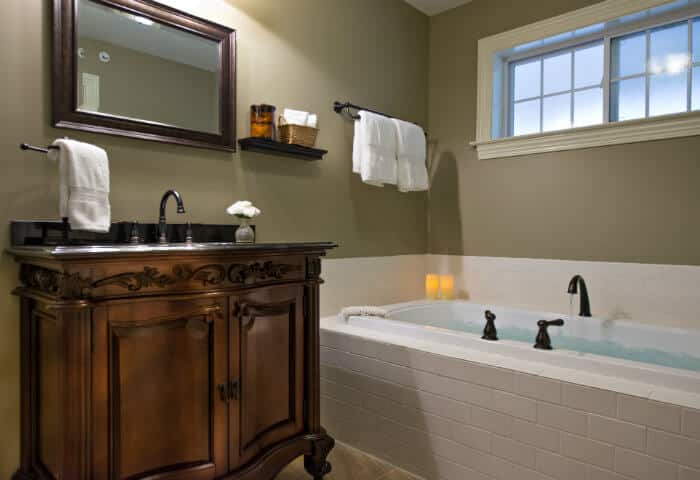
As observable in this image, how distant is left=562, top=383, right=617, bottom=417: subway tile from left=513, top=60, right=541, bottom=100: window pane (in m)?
2.16

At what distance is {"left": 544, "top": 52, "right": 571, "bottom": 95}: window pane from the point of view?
2945 millimetres

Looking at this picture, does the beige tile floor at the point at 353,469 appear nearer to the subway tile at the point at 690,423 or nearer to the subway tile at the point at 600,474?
the subway tile at the point at 600,474

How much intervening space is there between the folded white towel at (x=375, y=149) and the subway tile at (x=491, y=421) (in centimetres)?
134

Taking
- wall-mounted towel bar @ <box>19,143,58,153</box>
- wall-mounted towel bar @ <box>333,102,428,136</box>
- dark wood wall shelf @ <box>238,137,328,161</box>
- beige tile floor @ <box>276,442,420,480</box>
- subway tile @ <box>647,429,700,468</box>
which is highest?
wall-mounted towel bar @ <box>333,102,428,136</box>

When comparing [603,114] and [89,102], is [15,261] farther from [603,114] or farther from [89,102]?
[603,114]

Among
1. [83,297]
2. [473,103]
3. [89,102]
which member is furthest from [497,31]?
[83,297]

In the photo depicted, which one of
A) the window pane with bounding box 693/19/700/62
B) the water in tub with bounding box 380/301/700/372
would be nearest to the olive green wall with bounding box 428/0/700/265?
the water in tub with bounding box 380/301/700/372

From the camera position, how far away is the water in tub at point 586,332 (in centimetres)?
219

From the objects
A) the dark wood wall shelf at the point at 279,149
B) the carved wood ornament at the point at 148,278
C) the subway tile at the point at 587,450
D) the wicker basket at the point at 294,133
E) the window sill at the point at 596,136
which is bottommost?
the subway tile at the point at 587,450

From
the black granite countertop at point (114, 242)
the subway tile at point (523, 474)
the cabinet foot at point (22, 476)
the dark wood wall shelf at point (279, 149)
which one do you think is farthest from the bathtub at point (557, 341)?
the cabinet foot at point (22, 476)

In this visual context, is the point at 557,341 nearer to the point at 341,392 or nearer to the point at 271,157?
the point at 341,392

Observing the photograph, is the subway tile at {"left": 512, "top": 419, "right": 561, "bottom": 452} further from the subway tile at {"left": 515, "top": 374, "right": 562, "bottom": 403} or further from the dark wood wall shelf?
the dark wood wall shelf

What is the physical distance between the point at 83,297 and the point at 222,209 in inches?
38.4

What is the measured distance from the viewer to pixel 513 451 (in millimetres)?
1665
